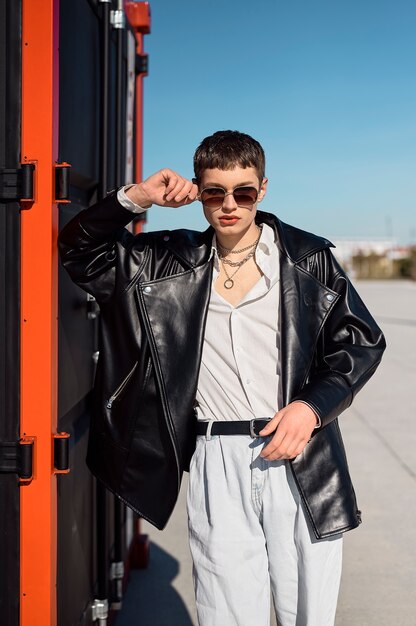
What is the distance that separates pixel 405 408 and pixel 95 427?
19.4 feet

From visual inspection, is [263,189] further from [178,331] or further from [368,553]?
[368,553]

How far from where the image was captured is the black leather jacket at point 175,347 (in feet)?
6.66

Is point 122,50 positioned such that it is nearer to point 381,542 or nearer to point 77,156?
point 77,156

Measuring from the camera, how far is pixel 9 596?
6.95ft

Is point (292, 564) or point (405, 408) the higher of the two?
point (292, 564)

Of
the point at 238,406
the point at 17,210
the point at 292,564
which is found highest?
the point at 17,210

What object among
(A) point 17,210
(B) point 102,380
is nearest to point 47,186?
(A) point 17,210

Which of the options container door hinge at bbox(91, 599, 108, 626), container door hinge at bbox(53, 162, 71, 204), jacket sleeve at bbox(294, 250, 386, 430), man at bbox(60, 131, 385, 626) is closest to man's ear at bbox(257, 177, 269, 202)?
man at bbox(60, 131, 385, 626)

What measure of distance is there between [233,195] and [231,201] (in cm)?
2

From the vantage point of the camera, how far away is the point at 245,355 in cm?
205

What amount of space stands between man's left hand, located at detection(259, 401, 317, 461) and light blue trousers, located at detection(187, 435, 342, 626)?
0.14 m

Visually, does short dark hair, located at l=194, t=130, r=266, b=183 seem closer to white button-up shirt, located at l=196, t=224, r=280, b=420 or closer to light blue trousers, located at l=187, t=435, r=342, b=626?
white button-up shirt, located at l=196, t=224, r=280, b=420

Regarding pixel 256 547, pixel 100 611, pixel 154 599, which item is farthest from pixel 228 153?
pixel 154 599

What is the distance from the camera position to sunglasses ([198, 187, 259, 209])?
79.0 inches
